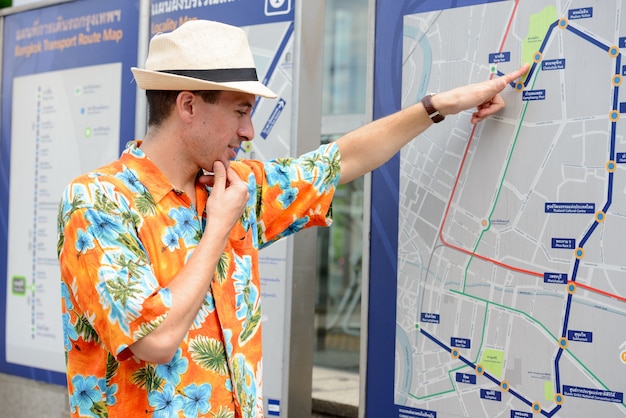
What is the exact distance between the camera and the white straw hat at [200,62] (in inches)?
96.7

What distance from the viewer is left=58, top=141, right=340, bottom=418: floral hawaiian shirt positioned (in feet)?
7.22

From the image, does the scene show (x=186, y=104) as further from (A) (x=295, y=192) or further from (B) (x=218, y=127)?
(A) (x=295, y=192)

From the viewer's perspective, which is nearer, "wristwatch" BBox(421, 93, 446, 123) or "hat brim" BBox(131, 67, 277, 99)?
"hat brim" BBox(131, 67, 277, 99)

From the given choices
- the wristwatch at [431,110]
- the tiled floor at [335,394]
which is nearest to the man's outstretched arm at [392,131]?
the wristwatch at [431,110]

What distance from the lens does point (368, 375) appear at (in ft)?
10.7

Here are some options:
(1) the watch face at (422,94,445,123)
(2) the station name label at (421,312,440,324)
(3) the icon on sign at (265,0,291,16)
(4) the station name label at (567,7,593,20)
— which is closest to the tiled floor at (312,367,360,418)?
(2) the station name label at (421,312,440,324)

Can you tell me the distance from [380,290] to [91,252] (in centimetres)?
134

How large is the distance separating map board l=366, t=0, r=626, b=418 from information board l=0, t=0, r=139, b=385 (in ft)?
5.88

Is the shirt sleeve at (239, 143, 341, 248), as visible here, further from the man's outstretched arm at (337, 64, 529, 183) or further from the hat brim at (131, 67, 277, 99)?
the hat brim at (131, 67, 277, 99)

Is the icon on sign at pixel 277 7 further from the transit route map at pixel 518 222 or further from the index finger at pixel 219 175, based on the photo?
the index finger at pixel 219 175

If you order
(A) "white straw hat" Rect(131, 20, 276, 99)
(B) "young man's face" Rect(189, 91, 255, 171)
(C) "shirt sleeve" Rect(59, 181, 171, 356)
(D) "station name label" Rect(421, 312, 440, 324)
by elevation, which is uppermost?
(A) "white straw hat" Rect(131, 20, 276, 99)

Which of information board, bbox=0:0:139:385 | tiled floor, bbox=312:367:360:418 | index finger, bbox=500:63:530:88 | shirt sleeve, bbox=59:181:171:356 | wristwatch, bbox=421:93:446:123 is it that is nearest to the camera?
shirt sleeve, bbox=59:181:171:356

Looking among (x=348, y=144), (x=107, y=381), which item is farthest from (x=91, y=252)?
(x=348, y=144)

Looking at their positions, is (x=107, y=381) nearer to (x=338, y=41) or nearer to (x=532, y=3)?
(x=532, y=3)
